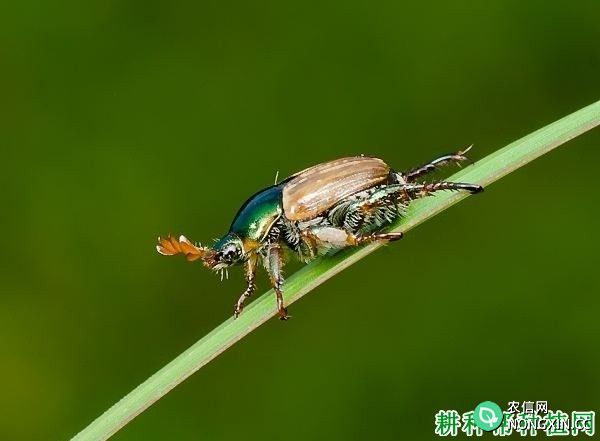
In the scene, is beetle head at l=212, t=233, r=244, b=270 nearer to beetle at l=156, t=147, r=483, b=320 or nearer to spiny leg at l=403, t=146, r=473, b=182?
beetle at l=156, t=147, r=483, b=320

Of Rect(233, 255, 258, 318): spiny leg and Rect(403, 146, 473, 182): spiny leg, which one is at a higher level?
Rect(403, 146, 473, 182): spiny leg

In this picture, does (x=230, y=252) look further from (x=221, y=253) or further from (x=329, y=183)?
(x=329, y=183)

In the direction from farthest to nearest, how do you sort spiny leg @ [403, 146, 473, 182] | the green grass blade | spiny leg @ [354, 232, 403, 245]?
spiny leg @ [403, 146, 473, 182] < spiny leg @ [354, 232, 403, 245] < the green grass blade

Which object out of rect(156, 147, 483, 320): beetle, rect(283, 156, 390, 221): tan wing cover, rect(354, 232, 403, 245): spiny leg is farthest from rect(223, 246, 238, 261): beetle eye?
rect(354, 232, 403, 245): spiny leg

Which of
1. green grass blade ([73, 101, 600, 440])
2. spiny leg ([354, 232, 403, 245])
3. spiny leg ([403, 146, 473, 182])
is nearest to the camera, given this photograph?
green grass blade ([73, 101, 600, 440])

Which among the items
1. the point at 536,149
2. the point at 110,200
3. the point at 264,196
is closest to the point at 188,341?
the point at 110,200

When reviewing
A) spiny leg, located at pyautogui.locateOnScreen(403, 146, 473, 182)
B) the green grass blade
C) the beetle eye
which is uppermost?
spiny leg, located at pyautogui.locateOnScreen(403, 146, 473, 182)

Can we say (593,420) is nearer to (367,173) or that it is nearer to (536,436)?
(536,436)

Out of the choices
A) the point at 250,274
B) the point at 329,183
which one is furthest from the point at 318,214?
the point at 250,274

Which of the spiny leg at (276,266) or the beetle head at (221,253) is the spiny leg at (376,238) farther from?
the beetle head at (221,253)

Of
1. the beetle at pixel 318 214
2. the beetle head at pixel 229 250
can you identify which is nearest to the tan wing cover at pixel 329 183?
the beetle at pixel 318 214
